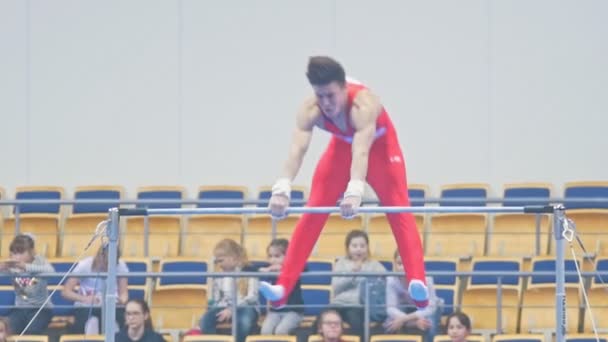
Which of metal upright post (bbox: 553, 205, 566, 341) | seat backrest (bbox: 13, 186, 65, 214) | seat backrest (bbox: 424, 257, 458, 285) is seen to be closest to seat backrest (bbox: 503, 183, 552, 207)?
seat backrest (bbox: 424, 257, 458, 285)

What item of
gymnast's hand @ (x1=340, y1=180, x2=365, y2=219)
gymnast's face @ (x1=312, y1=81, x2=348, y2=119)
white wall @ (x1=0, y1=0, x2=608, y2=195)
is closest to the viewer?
gymnast's hand @ (x1=340, y1=180, x2=365, y2=219)

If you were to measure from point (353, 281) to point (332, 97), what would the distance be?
3.31 meters

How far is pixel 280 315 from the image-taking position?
35.1 feet

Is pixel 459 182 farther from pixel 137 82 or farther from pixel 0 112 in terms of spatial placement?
pixel 0 112

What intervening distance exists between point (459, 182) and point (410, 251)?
6.75 m

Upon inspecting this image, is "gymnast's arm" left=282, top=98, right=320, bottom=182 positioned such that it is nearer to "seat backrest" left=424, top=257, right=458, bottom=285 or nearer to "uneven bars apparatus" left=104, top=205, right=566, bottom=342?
"uneven bars apparatus" left=104, top=205, right=566, bottom=342

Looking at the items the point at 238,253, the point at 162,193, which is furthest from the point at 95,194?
the point at 238,253

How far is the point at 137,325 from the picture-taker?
10.2 meters

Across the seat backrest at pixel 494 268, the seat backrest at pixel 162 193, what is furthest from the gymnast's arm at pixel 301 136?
the seat backrest at pixel 162 193

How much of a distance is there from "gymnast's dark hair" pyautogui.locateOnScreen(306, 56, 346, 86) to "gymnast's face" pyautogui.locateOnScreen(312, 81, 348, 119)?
27mm

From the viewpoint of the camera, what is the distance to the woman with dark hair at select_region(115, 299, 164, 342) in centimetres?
1016

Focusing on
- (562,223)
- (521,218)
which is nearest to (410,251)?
(562,223)

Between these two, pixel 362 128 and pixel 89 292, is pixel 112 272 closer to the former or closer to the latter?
pixel 362 128

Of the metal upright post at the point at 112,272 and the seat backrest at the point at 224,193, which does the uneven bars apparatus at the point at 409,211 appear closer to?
the metal upright post at the point at 112,272
